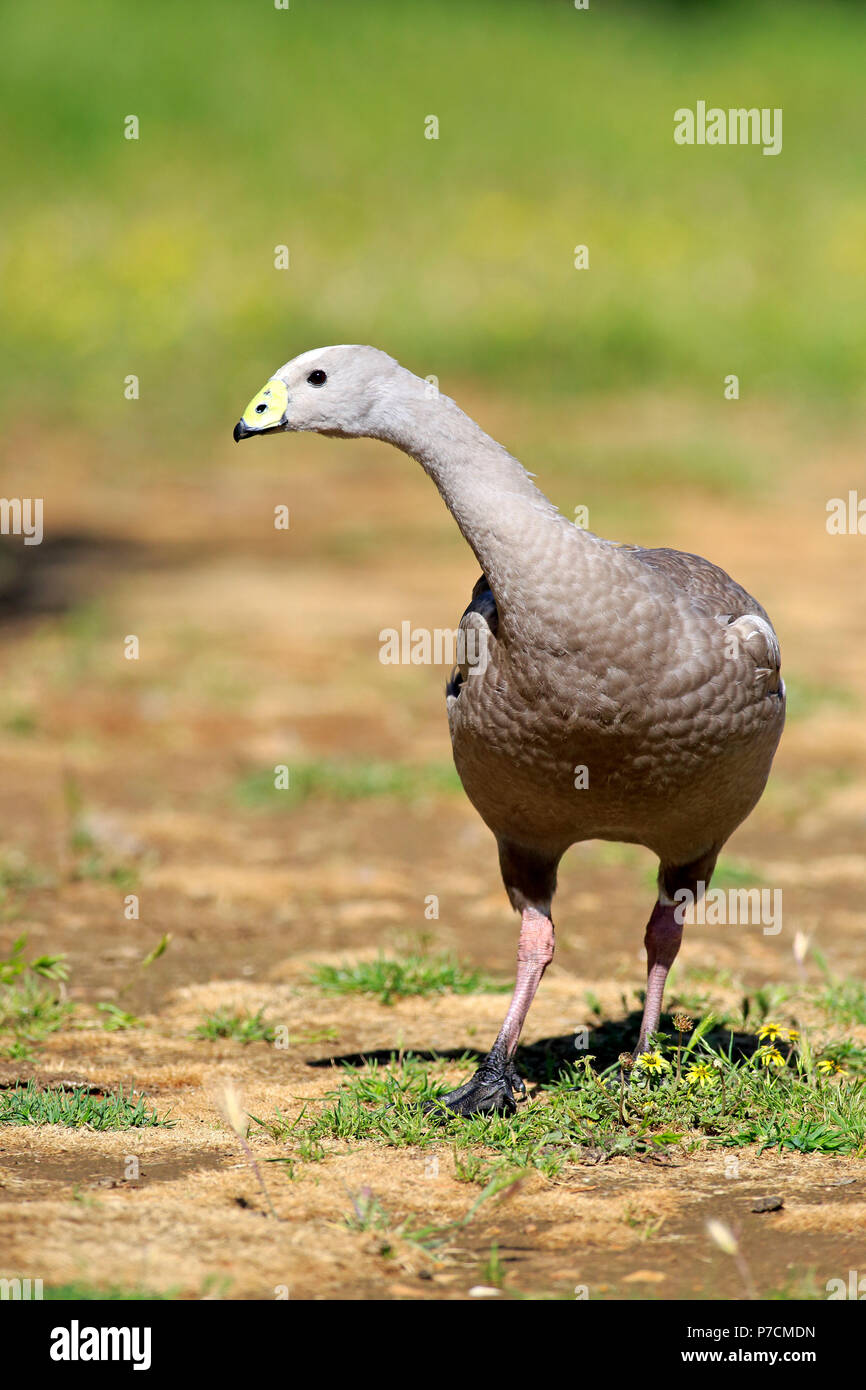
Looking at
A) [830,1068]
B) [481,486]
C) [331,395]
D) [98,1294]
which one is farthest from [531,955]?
[98,1294]

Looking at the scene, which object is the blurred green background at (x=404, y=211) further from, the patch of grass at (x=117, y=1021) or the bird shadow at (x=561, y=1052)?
the bird shadow at (x=561, y=1052)

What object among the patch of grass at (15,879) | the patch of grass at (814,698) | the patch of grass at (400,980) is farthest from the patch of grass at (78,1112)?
the patch of grass at (814,698)

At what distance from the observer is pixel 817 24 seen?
29203mm

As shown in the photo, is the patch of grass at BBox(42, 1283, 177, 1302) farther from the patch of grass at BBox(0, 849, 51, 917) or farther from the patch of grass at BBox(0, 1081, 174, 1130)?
the patch of grass at BBox(0, 849, 51, 917)

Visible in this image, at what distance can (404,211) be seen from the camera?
65.5 ft

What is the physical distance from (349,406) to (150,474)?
1057 centimetres

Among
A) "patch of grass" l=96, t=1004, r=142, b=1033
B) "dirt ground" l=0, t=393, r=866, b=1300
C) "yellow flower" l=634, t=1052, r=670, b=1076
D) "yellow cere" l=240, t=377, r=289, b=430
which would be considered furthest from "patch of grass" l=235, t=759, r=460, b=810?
"yellow cere" l=240, t=377, r=289, b=430

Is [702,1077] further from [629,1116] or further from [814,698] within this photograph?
[814,698]

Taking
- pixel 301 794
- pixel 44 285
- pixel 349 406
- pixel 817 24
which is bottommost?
pixel 301 794

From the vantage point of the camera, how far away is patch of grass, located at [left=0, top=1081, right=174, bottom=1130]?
4160 mm

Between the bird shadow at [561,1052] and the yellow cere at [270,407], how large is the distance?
189 centimetres

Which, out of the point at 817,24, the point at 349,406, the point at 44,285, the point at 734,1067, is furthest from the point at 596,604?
the point at 817,24

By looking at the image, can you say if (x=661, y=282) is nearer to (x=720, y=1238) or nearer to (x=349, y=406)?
(x=349, y=406)

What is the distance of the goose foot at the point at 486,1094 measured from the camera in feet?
13.8
